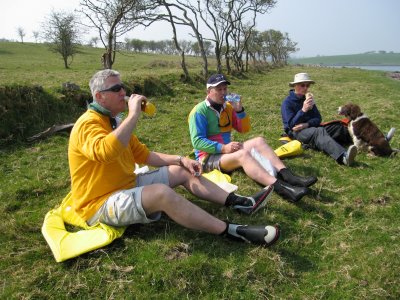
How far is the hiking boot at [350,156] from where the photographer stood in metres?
6.14

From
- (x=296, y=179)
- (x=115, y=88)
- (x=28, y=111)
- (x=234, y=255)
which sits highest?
(x=115, y=88)

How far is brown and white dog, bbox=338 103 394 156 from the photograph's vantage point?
6.78 metres

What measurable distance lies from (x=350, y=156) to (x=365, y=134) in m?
1.03

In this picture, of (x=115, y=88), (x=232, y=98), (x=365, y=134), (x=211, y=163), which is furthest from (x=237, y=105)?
(x=365, y=134)

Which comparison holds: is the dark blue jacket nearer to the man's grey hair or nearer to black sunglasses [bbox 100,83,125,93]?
black sunglasses [bbox 100,83,125,93]

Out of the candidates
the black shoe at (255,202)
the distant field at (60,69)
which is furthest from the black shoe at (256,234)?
the distant field at (60,69)

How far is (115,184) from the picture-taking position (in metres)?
3.82

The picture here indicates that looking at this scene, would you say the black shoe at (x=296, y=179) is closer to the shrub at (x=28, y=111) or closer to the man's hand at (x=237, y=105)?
the man's hand at (x=237, y=105)

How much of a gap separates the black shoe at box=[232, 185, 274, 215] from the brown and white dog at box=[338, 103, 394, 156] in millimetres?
3645

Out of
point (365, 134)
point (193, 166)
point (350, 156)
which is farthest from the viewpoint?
point (365, 134)

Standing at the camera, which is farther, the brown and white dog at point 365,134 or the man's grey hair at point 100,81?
the brown and white dog at point 365,134

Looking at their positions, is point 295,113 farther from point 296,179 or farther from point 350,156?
point 296,179

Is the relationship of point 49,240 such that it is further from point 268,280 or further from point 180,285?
point 268,280

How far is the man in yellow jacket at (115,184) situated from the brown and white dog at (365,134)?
4230 mm
